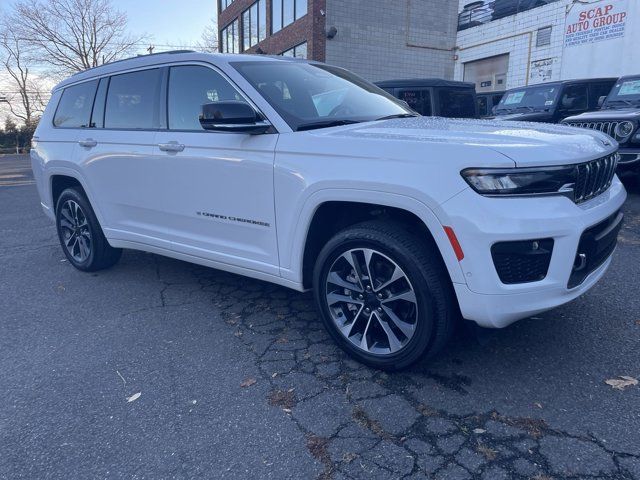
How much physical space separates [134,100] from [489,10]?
21.9 meters

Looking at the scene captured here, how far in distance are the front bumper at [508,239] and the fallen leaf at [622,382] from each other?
61 centimetres

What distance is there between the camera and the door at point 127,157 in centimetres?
381

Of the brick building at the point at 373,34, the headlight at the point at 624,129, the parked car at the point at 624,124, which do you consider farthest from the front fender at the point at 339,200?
the brick building at the point at 373,34

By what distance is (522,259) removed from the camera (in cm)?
227

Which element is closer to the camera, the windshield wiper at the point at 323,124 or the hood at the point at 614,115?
the windshield wiper at the point at 323,124

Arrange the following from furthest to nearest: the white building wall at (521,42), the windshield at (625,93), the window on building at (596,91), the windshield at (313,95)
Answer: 1. the white building wall at (521,42)
2. the window on building at (596,91)
3. the windshield at (625,93)
4. the windshield at (313,95)

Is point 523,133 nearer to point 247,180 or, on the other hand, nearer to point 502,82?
point 247,180

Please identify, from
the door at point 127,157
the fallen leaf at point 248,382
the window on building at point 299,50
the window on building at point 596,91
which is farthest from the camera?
the window on building at point 299,50

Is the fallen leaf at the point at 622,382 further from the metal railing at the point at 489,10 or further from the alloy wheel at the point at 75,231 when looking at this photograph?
the metal railing at the point at 489,10

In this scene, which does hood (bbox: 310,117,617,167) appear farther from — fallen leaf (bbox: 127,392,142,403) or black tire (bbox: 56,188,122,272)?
black tire (bbox: 56,188,122,272)

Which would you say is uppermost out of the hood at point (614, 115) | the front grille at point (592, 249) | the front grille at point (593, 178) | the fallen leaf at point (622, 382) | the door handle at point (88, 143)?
the hood at point (614, 115)

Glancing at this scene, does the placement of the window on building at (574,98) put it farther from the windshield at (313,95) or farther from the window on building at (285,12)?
the window on building at (285,12)

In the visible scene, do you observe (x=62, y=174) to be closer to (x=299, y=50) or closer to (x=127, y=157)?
(x=127, y=157)

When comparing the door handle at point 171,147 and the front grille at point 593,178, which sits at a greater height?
the door handle at point 171,147
